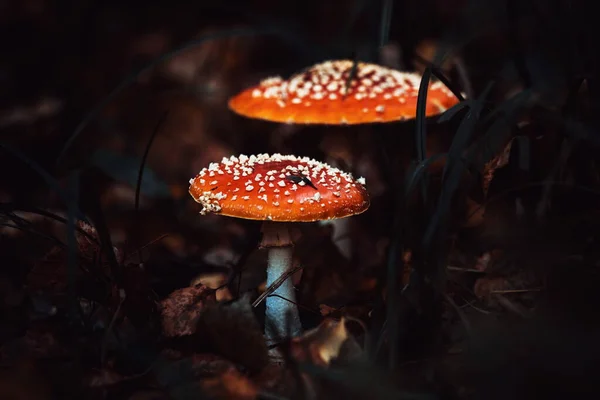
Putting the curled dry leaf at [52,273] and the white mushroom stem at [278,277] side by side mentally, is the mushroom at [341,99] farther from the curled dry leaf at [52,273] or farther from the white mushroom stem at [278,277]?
the curled dry leaf at [52,273]

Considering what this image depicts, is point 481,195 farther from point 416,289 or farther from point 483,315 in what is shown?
point 416,289

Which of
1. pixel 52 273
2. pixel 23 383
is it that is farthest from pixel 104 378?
pixel 52 273

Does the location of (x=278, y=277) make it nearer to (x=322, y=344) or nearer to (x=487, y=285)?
(x=322, y=344)

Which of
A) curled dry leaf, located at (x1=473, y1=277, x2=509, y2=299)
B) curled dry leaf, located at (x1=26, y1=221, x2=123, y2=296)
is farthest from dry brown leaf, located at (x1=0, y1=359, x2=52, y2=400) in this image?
curled dry leaf, located at (x1=473, y1=277, x2=509, y2=299)

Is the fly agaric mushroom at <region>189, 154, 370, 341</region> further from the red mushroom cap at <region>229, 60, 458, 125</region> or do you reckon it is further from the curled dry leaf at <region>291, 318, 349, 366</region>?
the red mushroom cap at <region>229, 60, 458, 125</region>

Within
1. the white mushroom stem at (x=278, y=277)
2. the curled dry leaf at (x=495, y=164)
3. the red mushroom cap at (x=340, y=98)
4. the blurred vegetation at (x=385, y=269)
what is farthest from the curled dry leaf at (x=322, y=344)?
the red mushroom cap at (x=340, y=98)

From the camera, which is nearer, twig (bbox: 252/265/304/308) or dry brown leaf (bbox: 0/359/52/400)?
dry brown leaf (bbox: 0/359/52/400)
